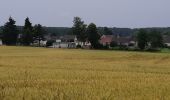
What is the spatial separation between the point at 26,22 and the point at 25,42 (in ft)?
36.9

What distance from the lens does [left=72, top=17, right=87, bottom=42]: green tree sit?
134000 mm

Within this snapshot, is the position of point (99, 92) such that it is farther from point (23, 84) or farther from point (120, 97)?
point (23, 84)

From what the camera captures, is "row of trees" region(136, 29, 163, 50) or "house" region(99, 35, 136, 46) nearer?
"row of trees" region(136, 29, 163, 50)

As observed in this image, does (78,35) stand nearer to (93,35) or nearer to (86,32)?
(86,32)

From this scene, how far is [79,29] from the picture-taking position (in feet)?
454

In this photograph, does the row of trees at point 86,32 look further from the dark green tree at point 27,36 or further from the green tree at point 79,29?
the dark green tree at point 27,36

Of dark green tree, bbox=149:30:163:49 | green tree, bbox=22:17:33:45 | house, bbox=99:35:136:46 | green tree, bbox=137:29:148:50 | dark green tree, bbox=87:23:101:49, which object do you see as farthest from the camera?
house, bbox=99:35:136:46

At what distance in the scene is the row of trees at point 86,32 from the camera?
117 metres

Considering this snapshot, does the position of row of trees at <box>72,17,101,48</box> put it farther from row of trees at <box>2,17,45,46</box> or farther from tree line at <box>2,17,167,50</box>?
row of trees at <box>2,17,45,46</box>

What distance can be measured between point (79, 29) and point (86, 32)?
39.4ft

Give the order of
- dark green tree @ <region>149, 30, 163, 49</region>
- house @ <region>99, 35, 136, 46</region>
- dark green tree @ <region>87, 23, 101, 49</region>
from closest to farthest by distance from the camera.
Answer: dark green tree @ <region>87, 23, 101, 49</region>, dark green tree @ <region>149, 30, 163, 49</region>, house @ <region>99, 35, 136, 46</region>

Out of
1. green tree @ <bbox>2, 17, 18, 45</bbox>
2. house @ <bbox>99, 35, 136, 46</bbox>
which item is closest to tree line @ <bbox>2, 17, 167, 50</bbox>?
green tree @ <bbox>2, 17, 18, 45</bbox>

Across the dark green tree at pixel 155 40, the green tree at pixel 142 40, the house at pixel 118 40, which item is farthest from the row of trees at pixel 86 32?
the house at pixel 118 40

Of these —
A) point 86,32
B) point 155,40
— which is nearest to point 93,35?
point 86,32
